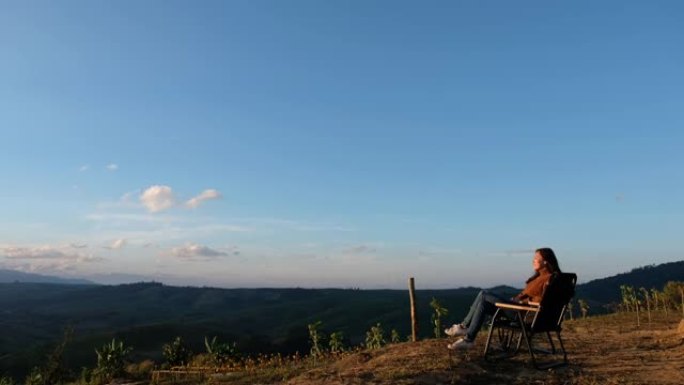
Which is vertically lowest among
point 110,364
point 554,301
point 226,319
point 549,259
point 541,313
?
point 226,319

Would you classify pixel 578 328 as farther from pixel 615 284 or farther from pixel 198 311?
pixel 198 311

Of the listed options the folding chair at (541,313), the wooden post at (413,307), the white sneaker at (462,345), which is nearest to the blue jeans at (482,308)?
the folding chair at (541,313)

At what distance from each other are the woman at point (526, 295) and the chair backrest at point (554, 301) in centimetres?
11

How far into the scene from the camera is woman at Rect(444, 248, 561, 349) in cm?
851

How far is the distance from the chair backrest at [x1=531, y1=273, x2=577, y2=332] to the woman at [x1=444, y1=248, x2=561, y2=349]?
0.37 ft

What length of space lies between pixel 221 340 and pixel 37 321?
73.0m

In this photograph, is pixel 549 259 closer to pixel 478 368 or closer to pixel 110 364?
pixel 478 368

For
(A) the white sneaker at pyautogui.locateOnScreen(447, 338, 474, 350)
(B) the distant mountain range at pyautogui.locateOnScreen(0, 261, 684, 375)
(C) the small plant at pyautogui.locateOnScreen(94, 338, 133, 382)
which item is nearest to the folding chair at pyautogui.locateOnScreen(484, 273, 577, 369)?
(A) the white sneaker at pyautogui.locateOnScreen(447, 338, 474, 350)

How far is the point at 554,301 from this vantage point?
332 inches

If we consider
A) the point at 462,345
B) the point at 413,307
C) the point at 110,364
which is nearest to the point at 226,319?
the point at 110,364

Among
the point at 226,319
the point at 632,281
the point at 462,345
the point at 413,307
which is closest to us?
the point at 462,345

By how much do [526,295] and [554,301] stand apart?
434mm

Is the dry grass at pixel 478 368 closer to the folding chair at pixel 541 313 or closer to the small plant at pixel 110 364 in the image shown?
the folding chair at pixel 541 313

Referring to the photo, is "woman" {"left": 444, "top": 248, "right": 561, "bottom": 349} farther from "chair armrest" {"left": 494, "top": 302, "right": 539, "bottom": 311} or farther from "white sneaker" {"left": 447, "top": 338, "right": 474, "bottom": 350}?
"chair armrest" {"left": 494, "top": 302, "right": 539, "bottom": 311}
